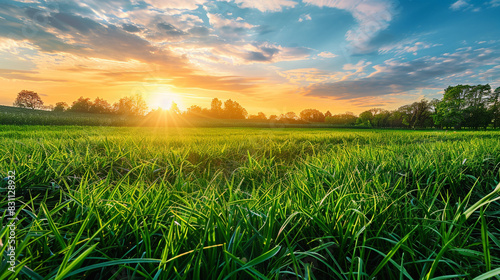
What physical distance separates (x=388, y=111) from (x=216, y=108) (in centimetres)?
6331

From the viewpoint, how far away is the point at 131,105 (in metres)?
71.9

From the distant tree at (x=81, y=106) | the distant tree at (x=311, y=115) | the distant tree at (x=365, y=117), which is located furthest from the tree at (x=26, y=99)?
the distant tree at (x=365, y=117)

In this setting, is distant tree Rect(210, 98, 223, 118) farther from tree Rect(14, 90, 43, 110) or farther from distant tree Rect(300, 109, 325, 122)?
tree Rect(14, 90, 43, 110)

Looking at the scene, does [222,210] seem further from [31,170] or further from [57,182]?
[31,170]

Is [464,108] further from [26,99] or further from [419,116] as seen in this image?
[26,99]

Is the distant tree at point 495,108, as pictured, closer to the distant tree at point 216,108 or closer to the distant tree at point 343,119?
the distant tree at point 343,119

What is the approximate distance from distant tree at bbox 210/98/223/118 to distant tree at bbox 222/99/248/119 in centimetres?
159

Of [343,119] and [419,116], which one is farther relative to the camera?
[343,119]

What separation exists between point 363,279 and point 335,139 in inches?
253

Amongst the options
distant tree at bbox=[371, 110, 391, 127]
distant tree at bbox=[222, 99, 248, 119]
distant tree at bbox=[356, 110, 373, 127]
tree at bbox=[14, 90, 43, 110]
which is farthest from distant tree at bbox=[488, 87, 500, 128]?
tree at bbox=[14, 90, 43, 110]

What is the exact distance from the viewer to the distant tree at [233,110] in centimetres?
6869

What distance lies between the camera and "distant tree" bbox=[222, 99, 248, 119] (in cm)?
6869

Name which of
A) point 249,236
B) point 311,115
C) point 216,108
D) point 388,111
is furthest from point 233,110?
point 249,236

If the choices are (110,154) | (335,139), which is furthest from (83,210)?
(335,139)
